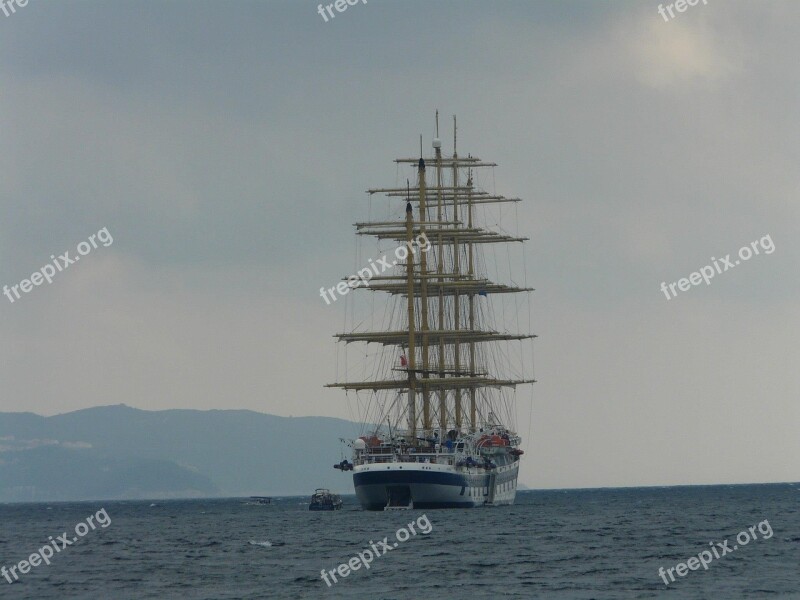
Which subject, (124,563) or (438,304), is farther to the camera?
(438,304)

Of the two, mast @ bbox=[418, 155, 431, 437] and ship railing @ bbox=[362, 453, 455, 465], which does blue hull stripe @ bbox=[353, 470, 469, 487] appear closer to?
ship railing @ bbox=[362, 453, 455, 465]

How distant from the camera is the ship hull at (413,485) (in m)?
126

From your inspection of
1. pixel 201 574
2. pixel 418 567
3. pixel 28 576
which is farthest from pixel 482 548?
pixel 28 576

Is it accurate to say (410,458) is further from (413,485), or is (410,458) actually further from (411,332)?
(411,332)

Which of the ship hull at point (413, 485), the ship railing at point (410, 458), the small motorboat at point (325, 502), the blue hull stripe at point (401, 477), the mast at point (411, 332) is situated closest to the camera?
the blue hull stripe at point (401, 477)

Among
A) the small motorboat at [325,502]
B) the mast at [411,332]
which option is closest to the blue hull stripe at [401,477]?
the mast at [411,332]

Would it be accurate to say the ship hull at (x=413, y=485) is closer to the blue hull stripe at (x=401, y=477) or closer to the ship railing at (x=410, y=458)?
the blue hull stripe at (x=401, y=477)

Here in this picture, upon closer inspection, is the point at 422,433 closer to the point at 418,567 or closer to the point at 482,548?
the point at 482,548

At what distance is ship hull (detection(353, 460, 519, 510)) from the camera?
126m

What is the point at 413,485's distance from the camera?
127m

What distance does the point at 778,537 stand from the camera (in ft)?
325

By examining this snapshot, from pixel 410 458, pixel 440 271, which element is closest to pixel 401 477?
pixel 410 458

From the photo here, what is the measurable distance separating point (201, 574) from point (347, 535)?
26775 millimetres

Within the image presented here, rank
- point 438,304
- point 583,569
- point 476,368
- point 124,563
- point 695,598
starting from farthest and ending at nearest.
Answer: point 476,368 → point 438,304 → point 124,563 → point 583,569 → point 695,598
